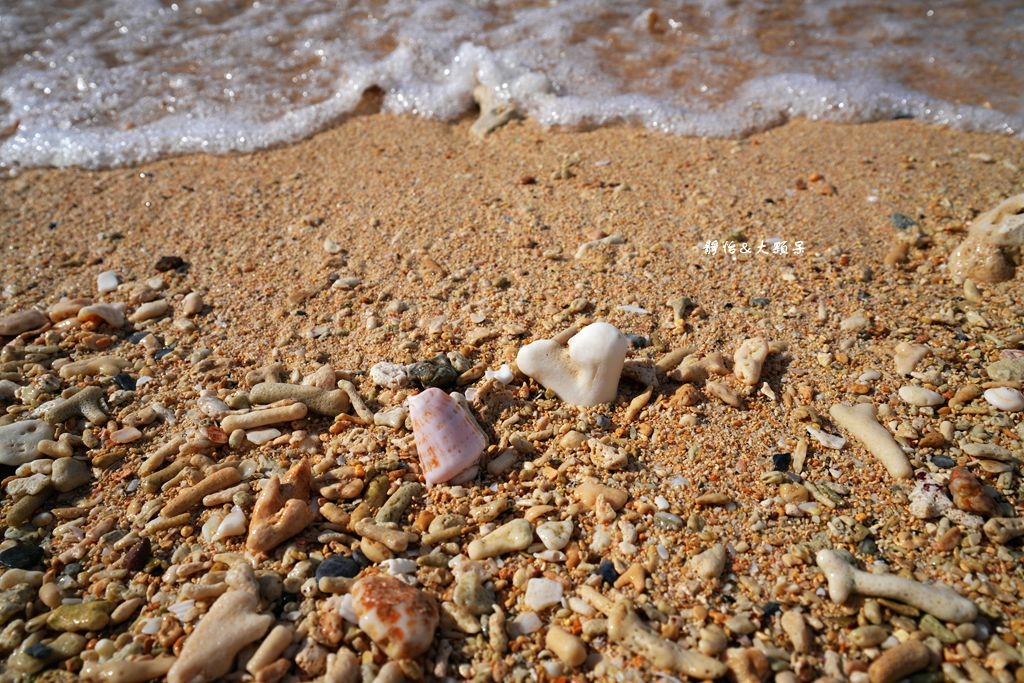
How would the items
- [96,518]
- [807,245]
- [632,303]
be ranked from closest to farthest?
1. [96,518]
2. [632,303]
3. [807,245]

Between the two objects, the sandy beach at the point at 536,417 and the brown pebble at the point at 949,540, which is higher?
the sandy beach at the point at 536,417

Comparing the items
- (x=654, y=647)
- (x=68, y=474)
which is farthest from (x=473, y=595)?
(x=68, y=474)

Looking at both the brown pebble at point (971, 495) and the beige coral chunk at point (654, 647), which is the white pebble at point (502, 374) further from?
the brown pebble at point (971, 495)

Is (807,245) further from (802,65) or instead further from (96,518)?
(96,518)

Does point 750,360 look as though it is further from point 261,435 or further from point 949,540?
point 261,435

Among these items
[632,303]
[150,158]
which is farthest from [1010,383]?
[150,158]

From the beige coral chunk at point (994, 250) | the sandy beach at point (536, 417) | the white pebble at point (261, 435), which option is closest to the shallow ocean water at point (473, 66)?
the sandy beach at point (536, 417)
